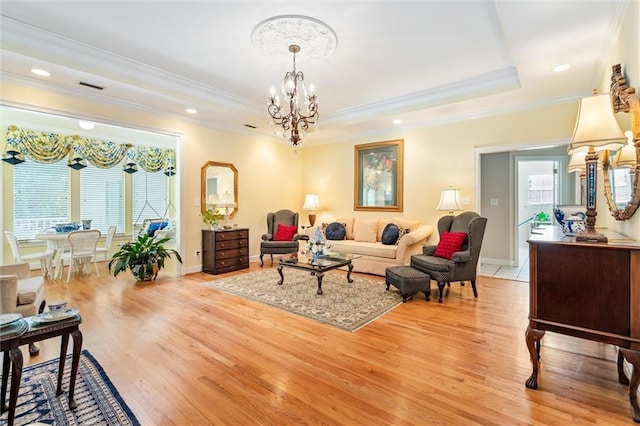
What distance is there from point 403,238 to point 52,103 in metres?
5.34

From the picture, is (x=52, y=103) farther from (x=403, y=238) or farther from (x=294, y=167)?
(x=403, y=238)

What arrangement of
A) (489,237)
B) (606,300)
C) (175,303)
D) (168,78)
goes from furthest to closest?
(489,237), (168,78), (175,303), (606,300)

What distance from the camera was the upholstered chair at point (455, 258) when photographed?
388 cm

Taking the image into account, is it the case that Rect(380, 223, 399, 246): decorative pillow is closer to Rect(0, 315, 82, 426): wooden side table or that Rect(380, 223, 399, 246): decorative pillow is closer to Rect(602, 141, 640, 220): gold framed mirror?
Rect(602, 141, 640, 220): gold framed mirror

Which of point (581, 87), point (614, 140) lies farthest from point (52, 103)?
point (581, 87)

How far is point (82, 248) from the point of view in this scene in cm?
533

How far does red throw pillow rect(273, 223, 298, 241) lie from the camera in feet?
20.4

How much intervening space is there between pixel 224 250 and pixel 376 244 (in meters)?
2.80

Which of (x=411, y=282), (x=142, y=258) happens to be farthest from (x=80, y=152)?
(x=411, y=282)

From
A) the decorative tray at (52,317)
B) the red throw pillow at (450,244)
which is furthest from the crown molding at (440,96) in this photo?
the decorative tray at (52,317)

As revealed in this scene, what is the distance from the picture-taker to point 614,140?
1911 millimetres

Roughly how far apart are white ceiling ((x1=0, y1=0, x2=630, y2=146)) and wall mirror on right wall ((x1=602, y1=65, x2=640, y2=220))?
0.75m

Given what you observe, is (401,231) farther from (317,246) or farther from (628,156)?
(628,156)

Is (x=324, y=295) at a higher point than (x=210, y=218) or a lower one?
lower
